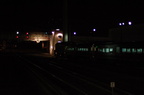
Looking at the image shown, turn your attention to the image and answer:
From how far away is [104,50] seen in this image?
30.0 metres

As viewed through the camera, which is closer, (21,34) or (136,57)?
(136,57)

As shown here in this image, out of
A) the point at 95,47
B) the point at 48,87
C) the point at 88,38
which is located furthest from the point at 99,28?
the point at 48,87

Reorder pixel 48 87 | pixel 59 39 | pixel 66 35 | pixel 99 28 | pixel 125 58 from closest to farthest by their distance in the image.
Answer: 1. pixel 48 87
2. pixel 125 58
3. pixel 66 35
4. pixel 59 39
5. pixel 99 28

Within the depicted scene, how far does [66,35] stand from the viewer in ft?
188

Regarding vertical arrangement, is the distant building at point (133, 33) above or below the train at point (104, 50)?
above

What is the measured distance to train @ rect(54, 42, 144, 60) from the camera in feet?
78.8

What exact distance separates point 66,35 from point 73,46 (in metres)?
17.5

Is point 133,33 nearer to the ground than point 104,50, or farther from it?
farther from it

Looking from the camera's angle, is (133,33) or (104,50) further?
(133,33)

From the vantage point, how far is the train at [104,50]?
24.0m

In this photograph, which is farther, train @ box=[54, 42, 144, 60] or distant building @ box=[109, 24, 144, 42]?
distant building @ box=[109, 24, 144, 42]

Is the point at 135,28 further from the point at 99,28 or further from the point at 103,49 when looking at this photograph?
the point at 99,28

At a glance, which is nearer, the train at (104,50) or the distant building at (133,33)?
the train at (104,50)

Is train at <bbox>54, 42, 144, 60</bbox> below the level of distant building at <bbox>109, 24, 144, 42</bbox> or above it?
below
